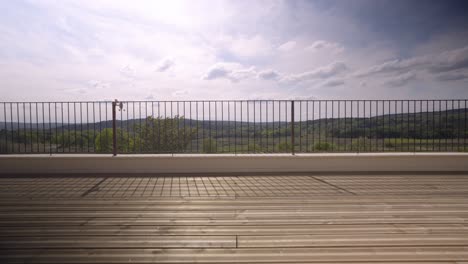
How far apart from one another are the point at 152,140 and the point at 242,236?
5.38m

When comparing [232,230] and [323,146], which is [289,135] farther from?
[232,230]

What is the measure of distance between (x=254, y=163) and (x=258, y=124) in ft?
3.36

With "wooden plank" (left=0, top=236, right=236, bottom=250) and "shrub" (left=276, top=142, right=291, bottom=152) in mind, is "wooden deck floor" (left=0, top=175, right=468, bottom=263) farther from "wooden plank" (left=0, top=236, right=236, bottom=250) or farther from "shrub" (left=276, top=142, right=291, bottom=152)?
"shrub" (left=276, top=142, right=291, bottom=152)

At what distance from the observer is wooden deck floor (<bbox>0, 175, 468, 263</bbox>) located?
7.64 feet

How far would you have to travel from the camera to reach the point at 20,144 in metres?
6.27

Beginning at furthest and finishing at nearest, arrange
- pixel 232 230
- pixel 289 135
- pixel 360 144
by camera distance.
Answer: pixel 360 144
pixel 289 135
pixel 232 230

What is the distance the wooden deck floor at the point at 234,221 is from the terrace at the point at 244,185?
18mm

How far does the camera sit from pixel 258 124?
21.4 ft

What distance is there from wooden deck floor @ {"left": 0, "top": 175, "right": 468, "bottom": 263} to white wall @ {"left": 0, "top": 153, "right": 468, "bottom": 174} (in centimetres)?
89

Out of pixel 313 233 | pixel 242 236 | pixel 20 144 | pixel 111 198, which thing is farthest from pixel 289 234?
pixel 20 144

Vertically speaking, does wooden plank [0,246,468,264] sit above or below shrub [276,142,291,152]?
below

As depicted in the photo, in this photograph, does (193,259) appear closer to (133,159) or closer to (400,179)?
(133,159)

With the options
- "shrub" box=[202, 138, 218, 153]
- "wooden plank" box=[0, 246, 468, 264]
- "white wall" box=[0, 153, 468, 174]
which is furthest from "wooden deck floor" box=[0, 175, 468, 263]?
"shrub" box=[202, 138, 218, 153]

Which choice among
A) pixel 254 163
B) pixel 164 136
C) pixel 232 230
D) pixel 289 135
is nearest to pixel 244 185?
pixel 254 163
